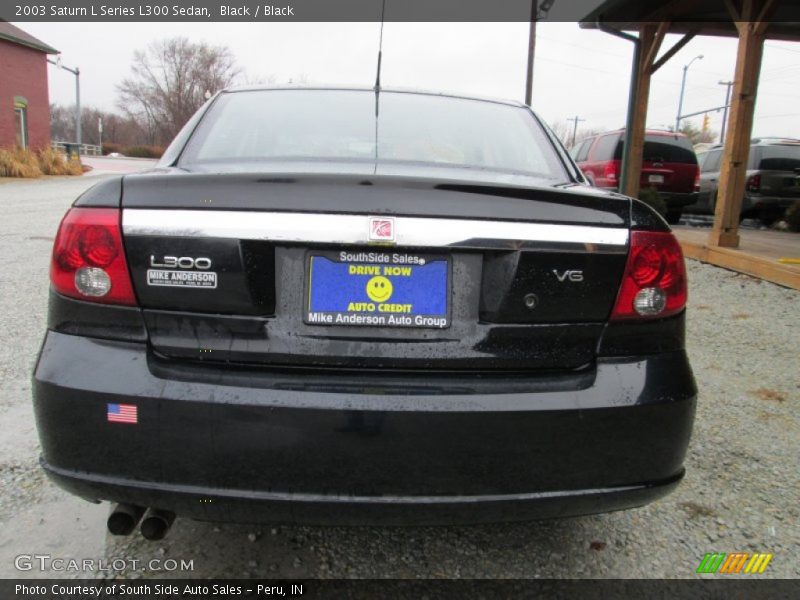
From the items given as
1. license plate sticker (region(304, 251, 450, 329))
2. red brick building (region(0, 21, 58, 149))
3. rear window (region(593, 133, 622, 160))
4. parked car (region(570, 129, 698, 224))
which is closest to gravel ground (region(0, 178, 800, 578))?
license plate sticker (region(304, 251, 450, 329))

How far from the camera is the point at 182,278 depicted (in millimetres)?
1505

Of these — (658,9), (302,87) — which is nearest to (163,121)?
(658,9)

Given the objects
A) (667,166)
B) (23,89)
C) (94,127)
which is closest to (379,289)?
(667,166)

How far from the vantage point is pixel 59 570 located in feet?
6.11

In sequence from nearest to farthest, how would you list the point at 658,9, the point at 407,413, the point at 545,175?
1. the point at 407,413
2. the point at 545,175
3. the point at 658,9

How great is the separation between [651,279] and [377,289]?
2.46 feet

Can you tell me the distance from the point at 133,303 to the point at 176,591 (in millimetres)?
901

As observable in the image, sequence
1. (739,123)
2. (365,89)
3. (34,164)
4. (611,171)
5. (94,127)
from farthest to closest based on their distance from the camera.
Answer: (94,127), (34,164), (611,171), (739,123), (365,89)

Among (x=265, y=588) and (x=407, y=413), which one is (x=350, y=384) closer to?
(x=407, y=413)

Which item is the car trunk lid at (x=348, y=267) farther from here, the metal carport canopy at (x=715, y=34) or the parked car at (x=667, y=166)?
the parked car at (x=667, y=166)

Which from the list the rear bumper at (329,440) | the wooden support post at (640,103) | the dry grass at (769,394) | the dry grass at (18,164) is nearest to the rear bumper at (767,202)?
the wooden support post at (640,103)

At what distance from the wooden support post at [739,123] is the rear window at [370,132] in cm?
586

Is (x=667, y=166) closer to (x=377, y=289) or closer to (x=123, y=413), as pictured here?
(x=377, y=289)

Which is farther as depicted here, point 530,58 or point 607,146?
point 530,58
